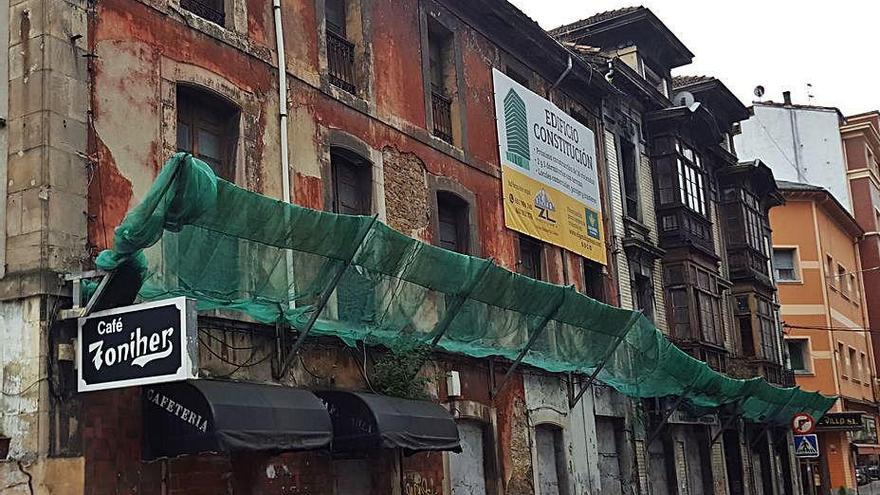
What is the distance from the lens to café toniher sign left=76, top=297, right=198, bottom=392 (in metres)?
9.28

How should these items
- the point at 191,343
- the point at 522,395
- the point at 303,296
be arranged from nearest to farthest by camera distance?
the point at 191,343 < the point at 303,296 < the point at 522,395

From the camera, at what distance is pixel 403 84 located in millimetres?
17219

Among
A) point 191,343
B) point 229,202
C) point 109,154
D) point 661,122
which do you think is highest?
point 661,122

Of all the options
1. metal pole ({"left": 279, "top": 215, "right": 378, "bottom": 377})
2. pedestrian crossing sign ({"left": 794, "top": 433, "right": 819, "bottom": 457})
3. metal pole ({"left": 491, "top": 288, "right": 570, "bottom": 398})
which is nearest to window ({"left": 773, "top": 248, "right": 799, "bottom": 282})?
pedestrian crossing sign ({"left": 794, "top": 433, "right": 819, "bottom": 457})

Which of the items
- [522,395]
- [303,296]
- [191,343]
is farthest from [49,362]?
[522,395]

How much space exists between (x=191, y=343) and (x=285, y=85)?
18.8 ft

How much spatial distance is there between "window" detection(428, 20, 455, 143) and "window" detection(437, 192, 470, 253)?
1.09 m

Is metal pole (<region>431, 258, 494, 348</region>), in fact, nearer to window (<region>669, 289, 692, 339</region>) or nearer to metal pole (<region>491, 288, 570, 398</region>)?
metal pole (<region>491, 288, 570, 398</region>)

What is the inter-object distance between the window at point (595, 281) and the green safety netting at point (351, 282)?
2.52 metres

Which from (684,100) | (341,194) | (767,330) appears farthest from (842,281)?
(341,194)

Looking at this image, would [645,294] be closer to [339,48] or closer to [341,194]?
[341,194]

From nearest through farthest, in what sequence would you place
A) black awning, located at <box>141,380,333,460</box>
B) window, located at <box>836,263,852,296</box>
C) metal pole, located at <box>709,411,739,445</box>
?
black awning, located at <box>141,380,333,460</box>
metal pole, located at <box>709,411,739,445</box>
window, located at <box>836,263,852,296</box>

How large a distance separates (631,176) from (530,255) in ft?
22.3

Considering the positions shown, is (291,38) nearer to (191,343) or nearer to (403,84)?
(403,84)
